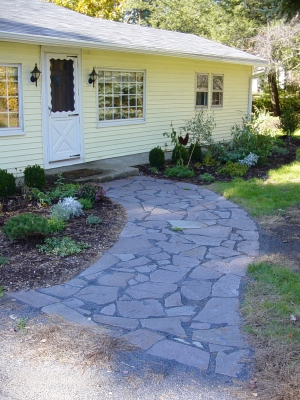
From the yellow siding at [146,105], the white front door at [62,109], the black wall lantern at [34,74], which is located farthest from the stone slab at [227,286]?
the black wall lantern at [34,74]

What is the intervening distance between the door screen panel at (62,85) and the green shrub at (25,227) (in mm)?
4756

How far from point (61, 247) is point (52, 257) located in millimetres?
215

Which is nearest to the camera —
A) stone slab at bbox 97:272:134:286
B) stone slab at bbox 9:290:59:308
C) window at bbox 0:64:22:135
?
stone slab at bbox 9:290:59:308

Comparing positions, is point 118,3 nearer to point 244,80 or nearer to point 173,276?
point 244,80

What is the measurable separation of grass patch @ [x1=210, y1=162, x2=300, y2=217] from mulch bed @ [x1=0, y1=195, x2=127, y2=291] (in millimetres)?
2120

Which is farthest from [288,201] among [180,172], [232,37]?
[232,37]

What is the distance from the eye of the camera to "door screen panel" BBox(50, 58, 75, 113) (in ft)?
31.4

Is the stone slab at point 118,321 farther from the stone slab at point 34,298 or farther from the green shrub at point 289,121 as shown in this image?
the green shrub at point 289,121

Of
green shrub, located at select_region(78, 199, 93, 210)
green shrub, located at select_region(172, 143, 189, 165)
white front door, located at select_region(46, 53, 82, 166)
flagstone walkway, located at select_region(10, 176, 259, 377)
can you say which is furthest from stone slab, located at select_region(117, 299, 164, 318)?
green shrub, located at select_region(172, 143, 189, 165)

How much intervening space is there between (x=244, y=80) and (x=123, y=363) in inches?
570

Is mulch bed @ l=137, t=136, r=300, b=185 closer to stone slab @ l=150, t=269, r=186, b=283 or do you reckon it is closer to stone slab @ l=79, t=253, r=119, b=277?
stone slab @ l=79, t=253, r=119, b=277

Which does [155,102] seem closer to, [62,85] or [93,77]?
[93,77]

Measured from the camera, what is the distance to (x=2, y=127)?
8.81 meters

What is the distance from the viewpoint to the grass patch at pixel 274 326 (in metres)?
3.00
